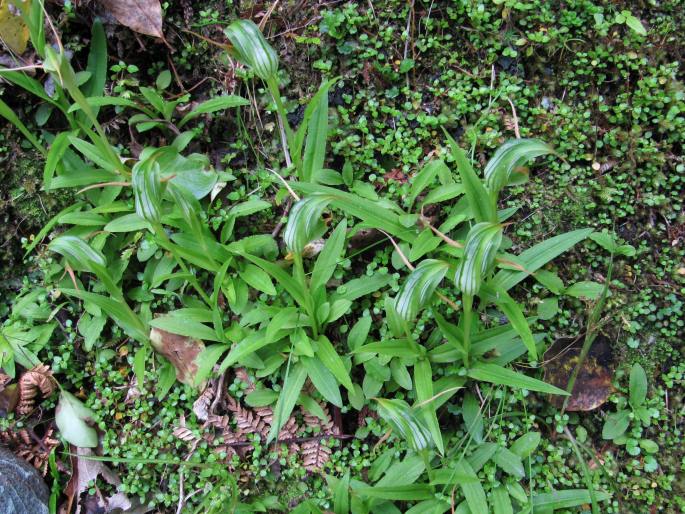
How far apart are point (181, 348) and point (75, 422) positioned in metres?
0.66

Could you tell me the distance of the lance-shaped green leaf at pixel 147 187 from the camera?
2.11m

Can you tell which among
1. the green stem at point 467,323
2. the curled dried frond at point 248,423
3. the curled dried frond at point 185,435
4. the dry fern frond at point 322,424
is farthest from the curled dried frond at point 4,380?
the green stem at point 467,323

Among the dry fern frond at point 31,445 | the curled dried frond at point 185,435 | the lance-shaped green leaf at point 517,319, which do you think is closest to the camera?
the lance-shaped green leaf at point 517,319

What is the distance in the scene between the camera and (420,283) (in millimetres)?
2062

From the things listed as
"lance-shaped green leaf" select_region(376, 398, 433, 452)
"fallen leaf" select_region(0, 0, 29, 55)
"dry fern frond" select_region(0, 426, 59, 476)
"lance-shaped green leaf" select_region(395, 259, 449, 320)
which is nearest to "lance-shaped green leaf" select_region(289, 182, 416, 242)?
"lance-shaped green leaf" select_region(395, 259, 449, 320)

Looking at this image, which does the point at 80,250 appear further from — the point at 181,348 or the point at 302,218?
the point at 302,218

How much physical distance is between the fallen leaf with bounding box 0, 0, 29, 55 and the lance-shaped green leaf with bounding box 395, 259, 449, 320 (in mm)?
2538

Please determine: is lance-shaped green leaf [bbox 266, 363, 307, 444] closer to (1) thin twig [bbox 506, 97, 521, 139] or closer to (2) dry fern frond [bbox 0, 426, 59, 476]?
(2) dry fern frond [bbox 0, 426, 59, 476]

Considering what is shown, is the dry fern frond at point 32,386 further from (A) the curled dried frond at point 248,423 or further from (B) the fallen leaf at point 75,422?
(A) the curled dried frond at point 248,423

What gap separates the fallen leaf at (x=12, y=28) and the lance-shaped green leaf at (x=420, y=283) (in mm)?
2538

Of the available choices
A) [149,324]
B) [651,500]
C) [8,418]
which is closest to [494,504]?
Result: [651,500]

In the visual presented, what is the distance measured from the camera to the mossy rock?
2693 mm

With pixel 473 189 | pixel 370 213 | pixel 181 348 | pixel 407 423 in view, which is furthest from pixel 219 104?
pixel 407 423

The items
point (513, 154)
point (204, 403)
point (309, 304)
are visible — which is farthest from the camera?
point (204, 403)
